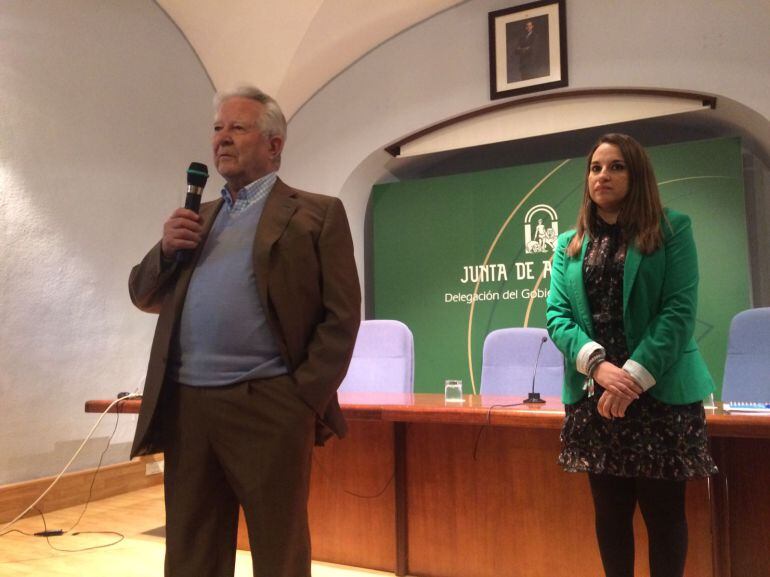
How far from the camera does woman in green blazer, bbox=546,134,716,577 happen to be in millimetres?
1480

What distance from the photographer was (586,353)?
1.54 meters

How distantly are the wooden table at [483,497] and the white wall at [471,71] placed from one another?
2819 millimetres

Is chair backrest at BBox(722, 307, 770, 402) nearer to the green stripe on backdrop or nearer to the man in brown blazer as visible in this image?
the green stripe on backdrop

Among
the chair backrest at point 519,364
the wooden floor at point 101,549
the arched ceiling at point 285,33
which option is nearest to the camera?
the wooden floor at point 101,549

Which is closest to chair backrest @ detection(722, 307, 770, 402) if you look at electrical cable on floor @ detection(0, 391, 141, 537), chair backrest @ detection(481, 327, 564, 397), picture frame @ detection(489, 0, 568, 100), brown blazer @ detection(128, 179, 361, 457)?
chair backrest @ detection(481, 327, 564, 397)

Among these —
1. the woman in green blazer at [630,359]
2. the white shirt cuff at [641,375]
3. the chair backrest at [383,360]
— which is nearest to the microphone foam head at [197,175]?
the woman in green blazer at [630,359]

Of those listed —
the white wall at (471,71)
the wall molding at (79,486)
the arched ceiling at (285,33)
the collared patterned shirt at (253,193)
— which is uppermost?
the arched ceiling at (285,33)

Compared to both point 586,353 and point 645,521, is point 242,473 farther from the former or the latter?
point 645,521

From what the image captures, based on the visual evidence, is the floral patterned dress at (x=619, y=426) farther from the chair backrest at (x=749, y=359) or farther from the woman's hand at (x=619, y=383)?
the chair backrest at (x=749, y=359)

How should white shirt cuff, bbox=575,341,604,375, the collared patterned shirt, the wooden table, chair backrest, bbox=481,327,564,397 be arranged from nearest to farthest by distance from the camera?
the collared patterned shirt
white shirt cuff, bbox=575,341,604,375
the wooden table
chair backrest, bbox=481,327,564,397

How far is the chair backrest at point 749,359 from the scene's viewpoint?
259 centimetres

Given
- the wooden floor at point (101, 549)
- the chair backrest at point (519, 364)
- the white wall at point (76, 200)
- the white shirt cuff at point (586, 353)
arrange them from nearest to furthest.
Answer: the white shirt cuff at point (586, 353) → the wooden floor at point (101, 549) → the chair backrest at point (519, 364) → the white wall at point (76, 200)

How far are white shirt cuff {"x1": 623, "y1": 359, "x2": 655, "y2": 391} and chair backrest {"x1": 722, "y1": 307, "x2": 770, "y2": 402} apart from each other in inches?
55.5

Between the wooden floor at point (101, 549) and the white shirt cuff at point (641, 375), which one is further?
the wooden floor at point (101, 549)
